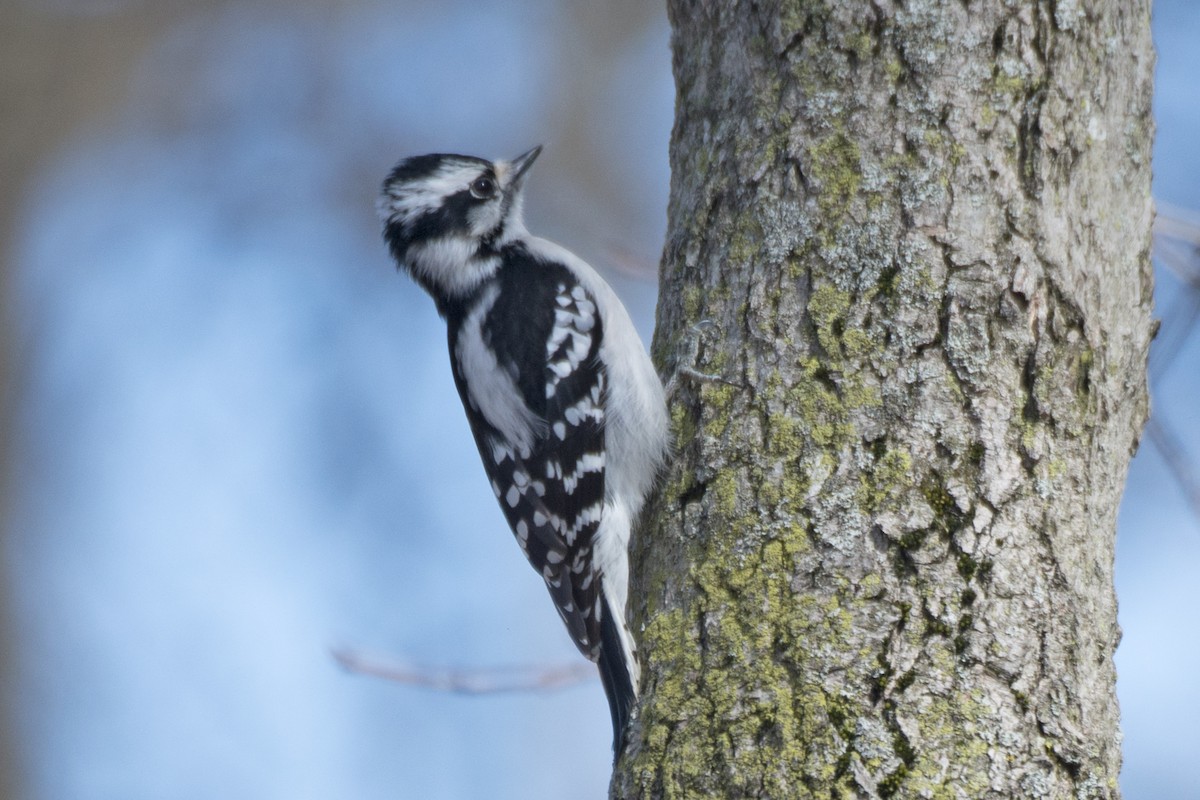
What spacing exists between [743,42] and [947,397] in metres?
1.13

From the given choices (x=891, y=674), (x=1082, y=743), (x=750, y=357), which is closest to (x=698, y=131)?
(x=750, y=357)

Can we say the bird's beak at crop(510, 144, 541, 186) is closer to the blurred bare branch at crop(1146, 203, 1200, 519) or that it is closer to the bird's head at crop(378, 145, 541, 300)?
the bird's head at crop(378, 145, 541, 300)

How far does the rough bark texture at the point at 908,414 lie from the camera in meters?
2.49

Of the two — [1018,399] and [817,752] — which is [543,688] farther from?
[1018,399]

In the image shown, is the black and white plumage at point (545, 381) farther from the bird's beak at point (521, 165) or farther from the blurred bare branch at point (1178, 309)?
the blurred bare branch at point (1178, 309)

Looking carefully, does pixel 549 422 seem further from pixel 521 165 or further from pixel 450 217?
pixel 521 165

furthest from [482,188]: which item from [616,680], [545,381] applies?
[616,680]

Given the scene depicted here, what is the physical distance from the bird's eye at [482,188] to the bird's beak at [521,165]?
98 mm

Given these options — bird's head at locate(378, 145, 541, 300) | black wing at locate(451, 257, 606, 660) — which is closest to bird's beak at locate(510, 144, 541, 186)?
bird's head at locate(378, 145, 541, 300)

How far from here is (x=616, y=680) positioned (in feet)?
10.8

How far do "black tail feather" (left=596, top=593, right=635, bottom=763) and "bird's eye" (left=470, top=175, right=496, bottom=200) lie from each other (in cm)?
182

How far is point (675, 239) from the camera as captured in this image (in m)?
3.36

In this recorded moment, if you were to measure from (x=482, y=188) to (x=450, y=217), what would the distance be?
178 millimetres

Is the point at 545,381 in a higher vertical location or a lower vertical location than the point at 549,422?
higher
